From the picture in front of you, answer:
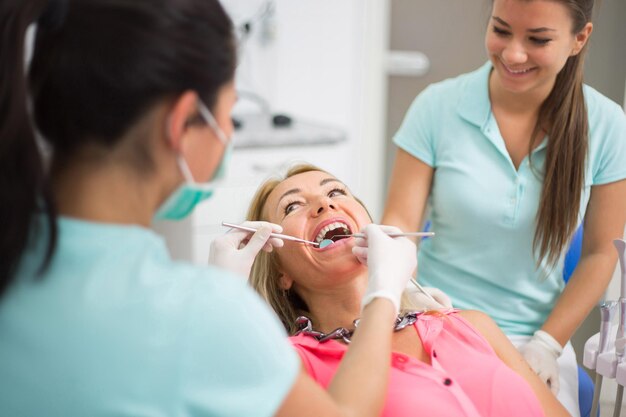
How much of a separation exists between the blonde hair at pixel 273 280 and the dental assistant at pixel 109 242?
75 cm

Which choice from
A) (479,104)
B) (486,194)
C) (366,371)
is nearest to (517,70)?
(479,104)

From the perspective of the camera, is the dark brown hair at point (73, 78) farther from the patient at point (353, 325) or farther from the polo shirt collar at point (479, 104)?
the polo shirt collar at point (479, 104)

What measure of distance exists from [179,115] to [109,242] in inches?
6.7

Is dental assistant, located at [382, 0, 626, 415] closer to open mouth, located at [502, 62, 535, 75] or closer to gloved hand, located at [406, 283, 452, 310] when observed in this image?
open mouth, located at [502, 62, 535, 75]

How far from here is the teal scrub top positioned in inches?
33.5

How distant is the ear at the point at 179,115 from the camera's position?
89cm

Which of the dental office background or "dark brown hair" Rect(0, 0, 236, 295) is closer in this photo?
"dark brown hair" Rect(0, 0, 236, 295)

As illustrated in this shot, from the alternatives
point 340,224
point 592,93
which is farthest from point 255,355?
point 592,93

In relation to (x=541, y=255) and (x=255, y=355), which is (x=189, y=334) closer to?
(x=255, y=355)

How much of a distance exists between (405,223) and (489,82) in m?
0.41

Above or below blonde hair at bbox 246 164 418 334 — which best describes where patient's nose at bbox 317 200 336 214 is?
above

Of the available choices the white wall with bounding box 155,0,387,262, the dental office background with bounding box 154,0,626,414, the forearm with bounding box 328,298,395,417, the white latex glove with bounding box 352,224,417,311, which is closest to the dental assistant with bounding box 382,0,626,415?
the white latex glove with bounding box 352,224,417,311

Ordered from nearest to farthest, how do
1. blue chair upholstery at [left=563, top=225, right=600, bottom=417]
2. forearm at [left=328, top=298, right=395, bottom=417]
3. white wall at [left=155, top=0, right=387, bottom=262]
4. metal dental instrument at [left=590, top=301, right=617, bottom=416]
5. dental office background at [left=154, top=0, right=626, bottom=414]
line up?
forearm at [left=328, top=298, right=395, bottom=417] → metal dental instrument at [left=590, top=301, right=617, bottom=416] → blue chair upholstery at [left=563, top=225, right=600, bottom=417] → dental office background at [left=154, top=0, right=626, bottom=414] → white wall at [left=155, top=0, right=387, bottom=262]

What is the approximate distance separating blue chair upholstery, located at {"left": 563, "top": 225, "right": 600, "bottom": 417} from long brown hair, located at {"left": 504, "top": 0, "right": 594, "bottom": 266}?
3.3 inches
